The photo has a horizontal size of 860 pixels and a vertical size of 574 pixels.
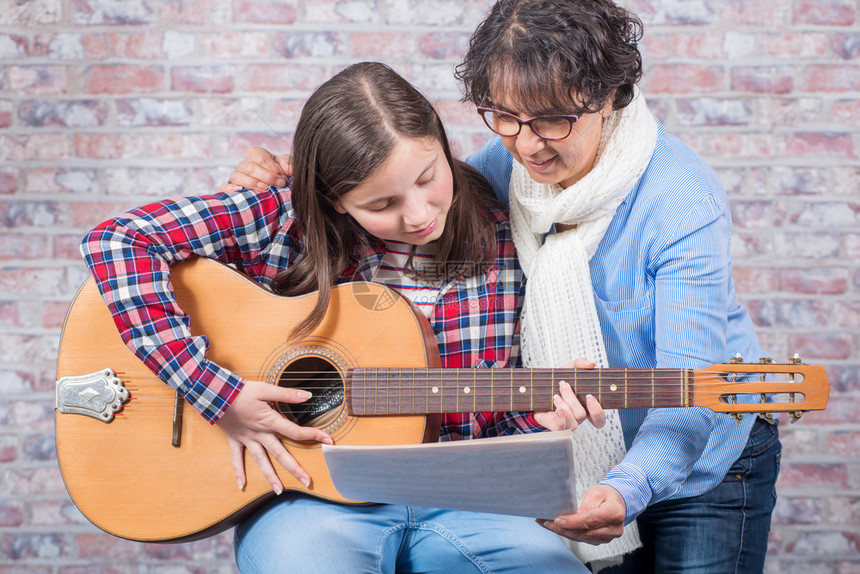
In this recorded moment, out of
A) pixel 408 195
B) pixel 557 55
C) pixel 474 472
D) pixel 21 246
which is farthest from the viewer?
pixel 21 246

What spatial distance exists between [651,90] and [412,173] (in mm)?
1133

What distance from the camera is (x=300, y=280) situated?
4.60 ft

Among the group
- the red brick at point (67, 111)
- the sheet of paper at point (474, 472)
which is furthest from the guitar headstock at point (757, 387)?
the red brick at point (67, 111)

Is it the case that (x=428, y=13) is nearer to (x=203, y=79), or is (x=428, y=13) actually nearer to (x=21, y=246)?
(x=203, y=79)

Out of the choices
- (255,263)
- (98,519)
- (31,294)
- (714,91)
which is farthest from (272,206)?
(714,91)

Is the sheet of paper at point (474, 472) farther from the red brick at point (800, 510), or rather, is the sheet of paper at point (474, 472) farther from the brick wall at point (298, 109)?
the red brick at point (800, 510)

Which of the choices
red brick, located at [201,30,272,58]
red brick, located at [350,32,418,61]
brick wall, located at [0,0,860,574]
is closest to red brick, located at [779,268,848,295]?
brick wall, located at [0,0,860,574]

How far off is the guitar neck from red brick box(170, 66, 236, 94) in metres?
1.17

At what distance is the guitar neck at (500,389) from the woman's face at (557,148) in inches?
13.9

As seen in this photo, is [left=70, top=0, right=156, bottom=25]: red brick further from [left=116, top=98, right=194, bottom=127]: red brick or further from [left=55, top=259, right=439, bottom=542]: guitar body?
[left=55, top=259, right=439, bottom=542]: guitar body

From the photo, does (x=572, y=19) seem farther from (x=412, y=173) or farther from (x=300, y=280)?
(x=300, y=280)

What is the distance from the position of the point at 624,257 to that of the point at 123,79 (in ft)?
4.96

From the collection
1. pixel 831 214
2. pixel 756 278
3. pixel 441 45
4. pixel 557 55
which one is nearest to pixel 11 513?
pixel 441 45

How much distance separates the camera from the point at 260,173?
1.45 metres
